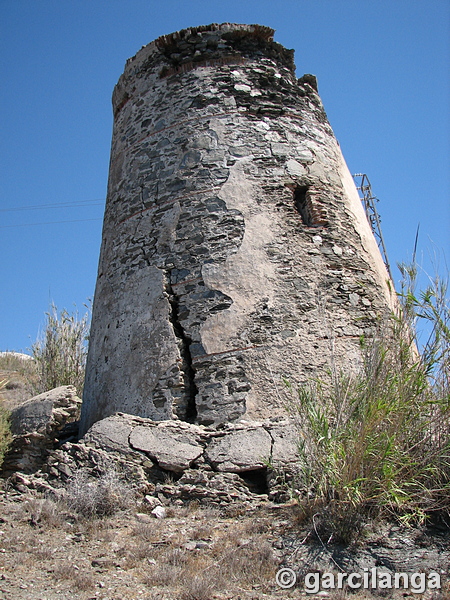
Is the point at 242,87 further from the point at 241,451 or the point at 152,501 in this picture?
the point at 152,501

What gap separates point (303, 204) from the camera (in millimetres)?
5836

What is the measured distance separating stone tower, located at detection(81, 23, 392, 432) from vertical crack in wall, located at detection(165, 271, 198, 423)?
0.01 m

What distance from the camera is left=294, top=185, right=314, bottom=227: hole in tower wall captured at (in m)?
5.74

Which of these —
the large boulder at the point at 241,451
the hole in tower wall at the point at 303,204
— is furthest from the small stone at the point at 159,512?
the hole in tower wall at the point at 303,204

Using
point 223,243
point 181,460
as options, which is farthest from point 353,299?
point 181,460

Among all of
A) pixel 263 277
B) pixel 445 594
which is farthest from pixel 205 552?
pixel 263 277

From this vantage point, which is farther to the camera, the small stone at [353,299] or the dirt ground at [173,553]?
the small stone at [353,299]

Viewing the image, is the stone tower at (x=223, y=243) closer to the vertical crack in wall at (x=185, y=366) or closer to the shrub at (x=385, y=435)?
the vertical crack in wall at (x=185, y=366)

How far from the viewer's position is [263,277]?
5258mm

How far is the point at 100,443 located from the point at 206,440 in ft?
2.93

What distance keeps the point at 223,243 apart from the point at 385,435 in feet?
8.14

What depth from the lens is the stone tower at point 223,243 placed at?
502 centimetres

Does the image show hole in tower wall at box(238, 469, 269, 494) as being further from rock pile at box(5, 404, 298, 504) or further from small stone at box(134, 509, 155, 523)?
small stone at box(134, 509, 155, 523)

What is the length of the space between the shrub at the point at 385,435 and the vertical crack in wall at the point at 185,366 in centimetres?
113
